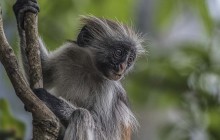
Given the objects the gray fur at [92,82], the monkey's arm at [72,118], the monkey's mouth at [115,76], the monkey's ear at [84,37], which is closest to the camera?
the monkey's arm at [72,118]

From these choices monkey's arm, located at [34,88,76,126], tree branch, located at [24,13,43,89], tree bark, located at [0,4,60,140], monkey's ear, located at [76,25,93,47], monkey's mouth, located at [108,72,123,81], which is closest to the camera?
tree bark, located at [0,4,60,140]

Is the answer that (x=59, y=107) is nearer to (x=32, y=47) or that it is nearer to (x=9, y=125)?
(x=9, y=125)

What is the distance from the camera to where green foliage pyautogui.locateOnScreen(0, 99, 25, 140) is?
23.4 ft

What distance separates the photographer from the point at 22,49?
7684mm

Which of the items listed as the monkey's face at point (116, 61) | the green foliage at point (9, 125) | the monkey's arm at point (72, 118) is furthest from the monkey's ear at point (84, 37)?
the green foliage at point (9, 125)

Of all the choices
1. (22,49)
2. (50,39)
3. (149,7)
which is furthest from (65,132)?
(149,7)

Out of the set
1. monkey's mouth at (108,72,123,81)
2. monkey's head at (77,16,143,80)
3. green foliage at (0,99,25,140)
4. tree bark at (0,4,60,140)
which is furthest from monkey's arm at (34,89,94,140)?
tree bark at (0,4,60,140)

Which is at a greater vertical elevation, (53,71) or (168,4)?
(168,4)

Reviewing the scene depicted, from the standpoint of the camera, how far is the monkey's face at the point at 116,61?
786cm

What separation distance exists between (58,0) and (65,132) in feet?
6.16

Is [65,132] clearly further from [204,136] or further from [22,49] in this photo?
[204,136]

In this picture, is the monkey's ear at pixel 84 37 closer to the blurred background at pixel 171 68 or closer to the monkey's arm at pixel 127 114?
the blurred background at pixel 171 68

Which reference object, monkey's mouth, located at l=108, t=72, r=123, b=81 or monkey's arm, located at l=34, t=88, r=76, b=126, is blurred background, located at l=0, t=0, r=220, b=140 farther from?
monkey's arm, located at l=34, t=88, r=76, b=126

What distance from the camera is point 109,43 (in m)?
8.59
